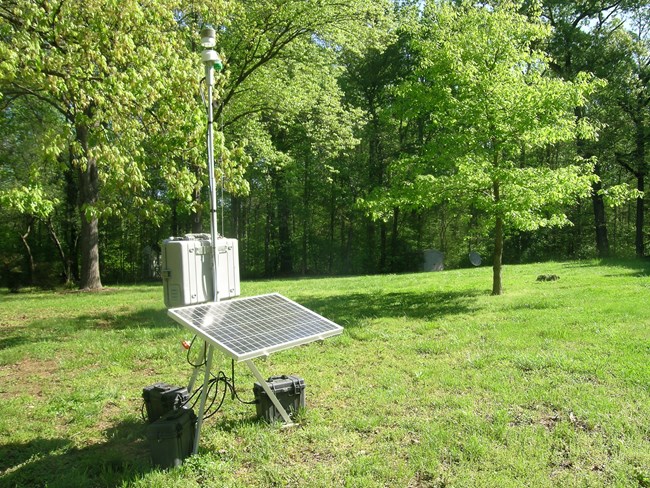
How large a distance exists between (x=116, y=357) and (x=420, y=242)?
23.5 meters

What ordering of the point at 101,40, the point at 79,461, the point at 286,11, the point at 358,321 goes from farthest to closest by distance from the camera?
the point at 286,11 → the point at 358,321 → the point at 101,40 → the point at 79,461

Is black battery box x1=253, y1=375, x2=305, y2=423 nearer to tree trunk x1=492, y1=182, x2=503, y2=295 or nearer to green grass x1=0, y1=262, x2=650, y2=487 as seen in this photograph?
green grass x1=0, y1=262, x2=650, y2=487

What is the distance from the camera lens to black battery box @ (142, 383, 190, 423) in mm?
4738

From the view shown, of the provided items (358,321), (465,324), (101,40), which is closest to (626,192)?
(465,324)

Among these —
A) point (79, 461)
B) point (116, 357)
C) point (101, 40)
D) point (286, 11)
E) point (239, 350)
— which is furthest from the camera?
point (286, 11)

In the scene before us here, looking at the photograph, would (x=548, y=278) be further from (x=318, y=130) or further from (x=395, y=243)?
(x=395, y=243)

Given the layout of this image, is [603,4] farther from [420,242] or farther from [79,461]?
[79,461]

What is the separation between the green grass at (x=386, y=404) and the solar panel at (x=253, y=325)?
1.00 m

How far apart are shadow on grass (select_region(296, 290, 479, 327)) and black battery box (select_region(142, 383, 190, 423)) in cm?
471

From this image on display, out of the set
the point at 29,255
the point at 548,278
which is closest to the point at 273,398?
the point at 548,278

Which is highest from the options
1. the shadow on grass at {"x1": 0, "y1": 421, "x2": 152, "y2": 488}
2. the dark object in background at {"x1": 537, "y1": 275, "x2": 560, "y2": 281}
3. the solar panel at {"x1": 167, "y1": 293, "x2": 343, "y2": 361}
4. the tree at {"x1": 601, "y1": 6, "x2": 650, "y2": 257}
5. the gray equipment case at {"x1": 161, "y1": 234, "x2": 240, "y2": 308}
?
the tree at {"x1": 601, "y1": 6, "x2": 650, "y2": 257}

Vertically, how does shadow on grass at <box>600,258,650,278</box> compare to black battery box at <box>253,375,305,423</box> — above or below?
above

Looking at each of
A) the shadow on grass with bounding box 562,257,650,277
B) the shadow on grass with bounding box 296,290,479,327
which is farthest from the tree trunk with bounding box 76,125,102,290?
the shadow on grass with bounding box 562,257,650,277

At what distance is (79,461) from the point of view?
4.20 metres
